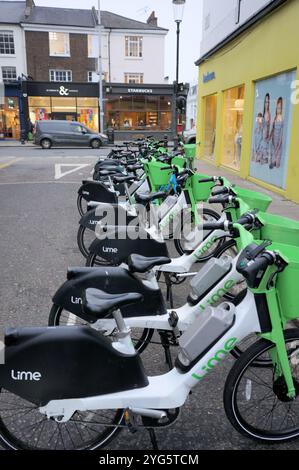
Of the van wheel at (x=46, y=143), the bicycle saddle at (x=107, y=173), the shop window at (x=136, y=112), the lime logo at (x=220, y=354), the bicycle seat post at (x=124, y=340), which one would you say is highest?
the shop window at (x=136, y=112)

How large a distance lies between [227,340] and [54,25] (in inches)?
1510

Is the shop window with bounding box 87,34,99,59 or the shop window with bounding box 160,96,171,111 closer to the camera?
the shop window with bounding box 87,34,99,59

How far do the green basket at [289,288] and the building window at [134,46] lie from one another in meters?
38.4

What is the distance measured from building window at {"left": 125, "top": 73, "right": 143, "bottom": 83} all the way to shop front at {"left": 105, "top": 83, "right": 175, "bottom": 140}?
238 centimetres

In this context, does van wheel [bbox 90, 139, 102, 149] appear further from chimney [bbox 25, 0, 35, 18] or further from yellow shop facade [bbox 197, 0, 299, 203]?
chimney [bbox 25, 0, 35, 18]

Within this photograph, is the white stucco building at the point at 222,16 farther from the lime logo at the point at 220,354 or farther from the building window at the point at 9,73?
the building window at the point at 9,73

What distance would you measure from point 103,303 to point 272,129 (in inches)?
361

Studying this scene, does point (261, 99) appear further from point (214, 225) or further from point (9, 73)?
point (9, 73)

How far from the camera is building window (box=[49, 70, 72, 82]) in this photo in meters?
35.7

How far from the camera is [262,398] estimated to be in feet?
8.58

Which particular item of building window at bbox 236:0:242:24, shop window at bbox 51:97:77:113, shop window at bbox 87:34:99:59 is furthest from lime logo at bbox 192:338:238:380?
shop window at bbox 87:34:99:59

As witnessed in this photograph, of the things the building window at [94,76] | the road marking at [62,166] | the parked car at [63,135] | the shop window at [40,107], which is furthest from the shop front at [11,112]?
the road marking at [62,166]

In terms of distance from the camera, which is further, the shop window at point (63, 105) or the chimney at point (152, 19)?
the chimney at point (152, 19)

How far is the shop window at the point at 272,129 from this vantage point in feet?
30.5
